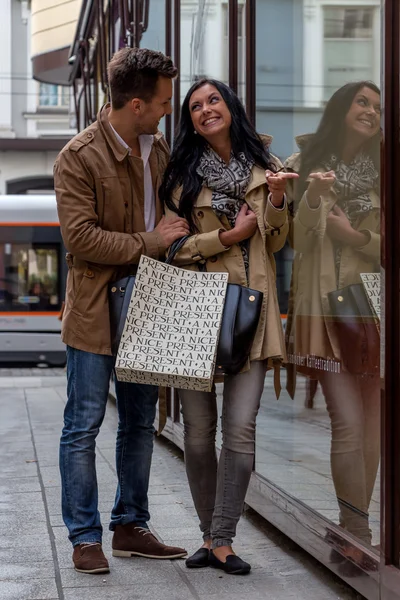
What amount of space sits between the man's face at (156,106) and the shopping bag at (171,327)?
20.6 inches

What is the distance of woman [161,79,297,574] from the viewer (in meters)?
3.75

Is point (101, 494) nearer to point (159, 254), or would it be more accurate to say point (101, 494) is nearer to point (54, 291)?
point (159, 254)

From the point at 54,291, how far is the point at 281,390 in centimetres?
1358

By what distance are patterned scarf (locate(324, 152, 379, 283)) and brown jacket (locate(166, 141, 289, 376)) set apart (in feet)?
0.70

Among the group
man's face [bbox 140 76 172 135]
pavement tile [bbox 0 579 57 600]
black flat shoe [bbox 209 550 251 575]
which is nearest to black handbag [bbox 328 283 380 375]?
black flat shoe [bbox 209 550 251 575]

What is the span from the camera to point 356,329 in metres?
3.54

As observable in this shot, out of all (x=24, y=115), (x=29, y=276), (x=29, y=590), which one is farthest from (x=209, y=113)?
(x=24, y=115)

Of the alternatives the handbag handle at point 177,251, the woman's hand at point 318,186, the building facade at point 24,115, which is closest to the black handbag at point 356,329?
the woman's hand at point 318,186

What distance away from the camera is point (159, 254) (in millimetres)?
3895

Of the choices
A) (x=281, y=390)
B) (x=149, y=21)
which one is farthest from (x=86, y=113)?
(x=281, y=390)

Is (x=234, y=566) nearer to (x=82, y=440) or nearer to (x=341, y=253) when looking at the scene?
(x=82, y=440)

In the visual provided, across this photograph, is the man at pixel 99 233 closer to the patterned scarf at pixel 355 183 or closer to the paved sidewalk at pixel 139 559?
the paved sidewalk at pixel 139 559

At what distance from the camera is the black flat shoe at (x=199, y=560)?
12.7 ft

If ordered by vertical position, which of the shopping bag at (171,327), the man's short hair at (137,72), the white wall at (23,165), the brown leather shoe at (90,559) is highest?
the white wall at (23,165)
